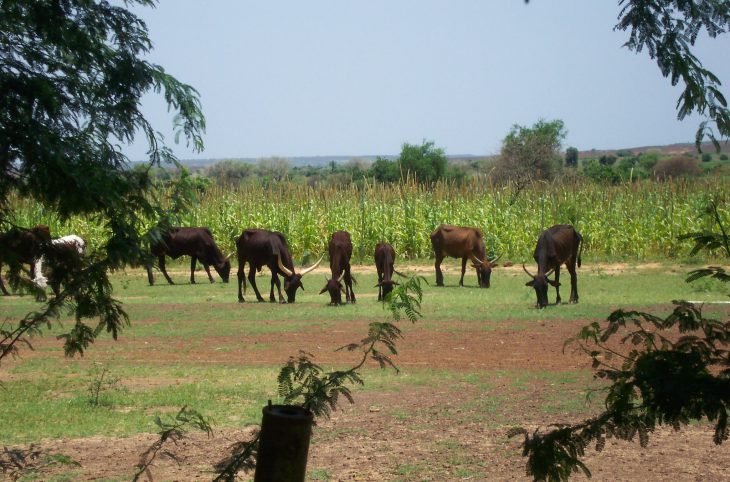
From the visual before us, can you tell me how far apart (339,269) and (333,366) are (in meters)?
8.44

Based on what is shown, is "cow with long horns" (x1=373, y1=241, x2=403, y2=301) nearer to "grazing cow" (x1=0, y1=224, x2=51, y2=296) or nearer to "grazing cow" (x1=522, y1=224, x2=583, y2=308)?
"grazing cow" (x1=522, y1=224, x2=583, y2=308)

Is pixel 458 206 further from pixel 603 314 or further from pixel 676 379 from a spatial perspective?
pixel 676 379

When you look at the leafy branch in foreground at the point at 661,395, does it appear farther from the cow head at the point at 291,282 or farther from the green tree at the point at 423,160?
the green tree at the point at 423,160

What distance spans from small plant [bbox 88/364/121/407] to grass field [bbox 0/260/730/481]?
42mm

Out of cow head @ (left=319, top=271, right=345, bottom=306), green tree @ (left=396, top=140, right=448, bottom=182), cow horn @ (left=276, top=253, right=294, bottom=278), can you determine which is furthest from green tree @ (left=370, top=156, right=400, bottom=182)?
cow head @ (left=319, top=271, right=345, bottom=306)

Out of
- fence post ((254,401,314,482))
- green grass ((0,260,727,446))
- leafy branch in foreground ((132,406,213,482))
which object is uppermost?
fence post ((254,401,314,482))

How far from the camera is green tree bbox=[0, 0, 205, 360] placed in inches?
225

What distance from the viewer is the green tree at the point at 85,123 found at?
5.71 meters

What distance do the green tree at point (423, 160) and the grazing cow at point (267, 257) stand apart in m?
40.0

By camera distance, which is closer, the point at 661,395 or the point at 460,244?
the point at 661,395

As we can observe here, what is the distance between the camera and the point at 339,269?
21.6 meters

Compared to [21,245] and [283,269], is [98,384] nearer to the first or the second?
[21,245]

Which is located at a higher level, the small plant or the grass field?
the small plant

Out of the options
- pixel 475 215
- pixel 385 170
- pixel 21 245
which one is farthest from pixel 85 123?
pixel 385 170
